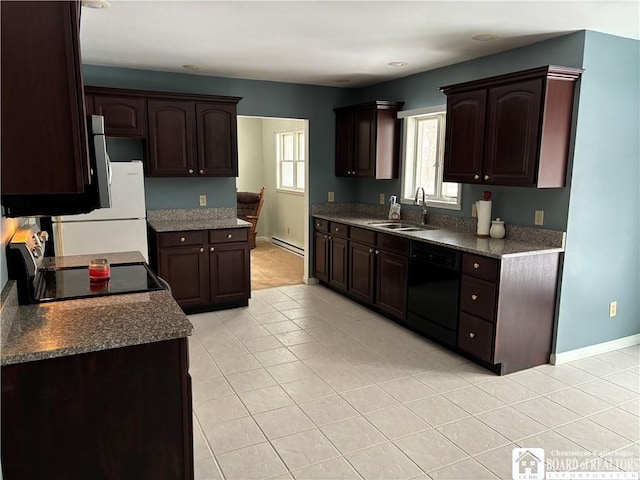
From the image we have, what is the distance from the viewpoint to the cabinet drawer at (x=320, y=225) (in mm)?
5453

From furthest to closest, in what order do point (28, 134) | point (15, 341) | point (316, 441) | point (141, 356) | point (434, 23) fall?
point (434, 23), point (316, 441), point (141, 356), point (15, 341), point (28, 134)

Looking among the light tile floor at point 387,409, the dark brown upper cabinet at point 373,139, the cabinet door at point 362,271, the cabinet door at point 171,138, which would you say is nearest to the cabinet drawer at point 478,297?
the light tile floor at point 387,409

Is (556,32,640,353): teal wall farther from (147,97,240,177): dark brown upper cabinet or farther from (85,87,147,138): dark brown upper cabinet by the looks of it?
(85,87,147,138): dark brown upper cabinet

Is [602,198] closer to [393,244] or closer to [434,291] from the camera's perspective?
[434,291]

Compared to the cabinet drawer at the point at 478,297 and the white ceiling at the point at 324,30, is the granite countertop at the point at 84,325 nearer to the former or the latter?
the white ceiling at the point at 324,30

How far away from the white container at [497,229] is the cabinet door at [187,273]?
2.65 metres

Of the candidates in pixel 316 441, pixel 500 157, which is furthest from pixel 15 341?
pixel 500 157

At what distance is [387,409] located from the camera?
9.32 feet

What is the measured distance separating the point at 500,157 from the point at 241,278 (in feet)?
8.86

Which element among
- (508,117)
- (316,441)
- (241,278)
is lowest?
(316,441)

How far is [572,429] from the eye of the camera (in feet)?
8.68

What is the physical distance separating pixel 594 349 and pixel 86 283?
11.9 feet

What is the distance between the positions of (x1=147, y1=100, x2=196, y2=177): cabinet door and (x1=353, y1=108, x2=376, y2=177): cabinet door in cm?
179

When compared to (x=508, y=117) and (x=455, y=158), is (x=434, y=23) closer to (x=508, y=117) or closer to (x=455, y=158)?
(x=508, y=117)
